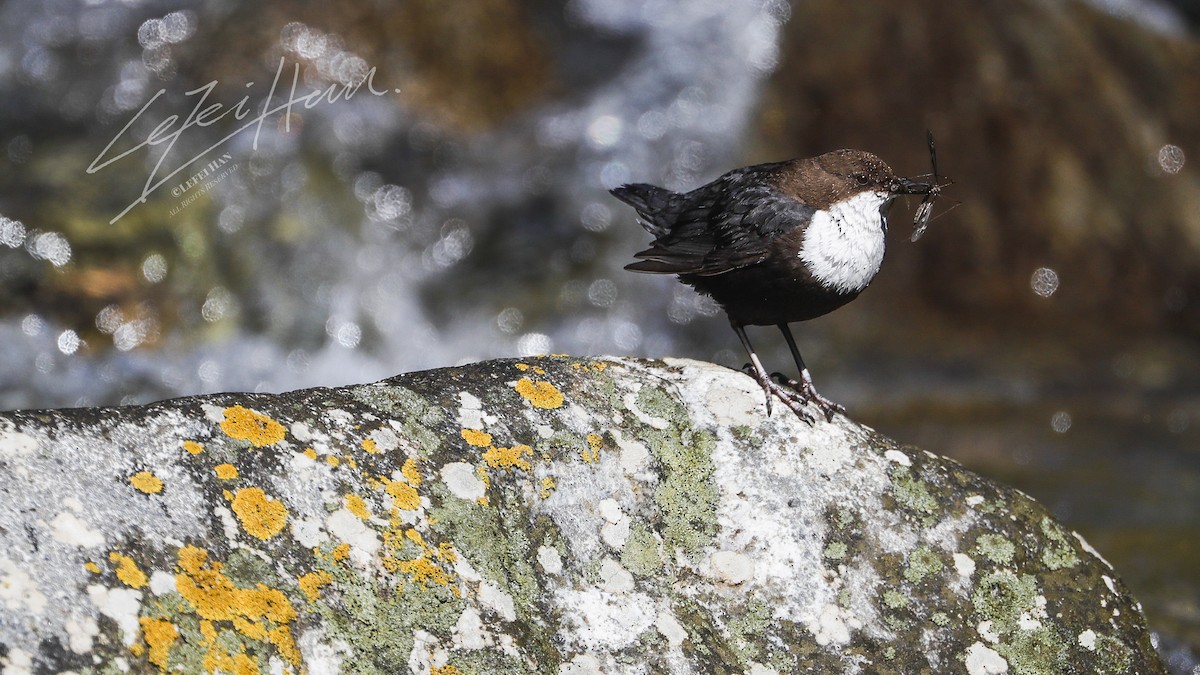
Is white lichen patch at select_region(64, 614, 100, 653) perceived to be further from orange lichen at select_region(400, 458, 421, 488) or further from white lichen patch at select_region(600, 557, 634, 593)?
white lichen patch at select_region(600, 557, 634, 593)

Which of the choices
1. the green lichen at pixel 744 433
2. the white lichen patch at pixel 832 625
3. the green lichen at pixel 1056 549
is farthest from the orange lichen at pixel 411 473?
the green lichen at pixel 1056 549

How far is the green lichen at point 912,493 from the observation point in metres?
3.10

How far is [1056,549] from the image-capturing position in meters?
3.15

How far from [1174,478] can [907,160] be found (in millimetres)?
3358

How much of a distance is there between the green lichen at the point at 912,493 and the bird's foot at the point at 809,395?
1.01 ft

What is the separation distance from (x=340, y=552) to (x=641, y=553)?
82cm

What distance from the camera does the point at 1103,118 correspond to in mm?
9141

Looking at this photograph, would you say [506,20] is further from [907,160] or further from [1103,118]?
[1103,118]

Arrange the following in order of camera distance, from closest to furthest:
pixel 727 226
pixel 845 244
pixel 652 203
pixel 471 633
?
1. pixel 471 633
2. pixel 845 244
3. pixel 727 226
4. pixel 652 203

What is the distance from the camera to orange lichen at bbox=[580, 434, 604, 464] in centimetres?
287

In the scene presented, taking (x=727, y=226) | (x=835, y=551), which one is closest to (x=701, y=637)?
(x=835, y=551)

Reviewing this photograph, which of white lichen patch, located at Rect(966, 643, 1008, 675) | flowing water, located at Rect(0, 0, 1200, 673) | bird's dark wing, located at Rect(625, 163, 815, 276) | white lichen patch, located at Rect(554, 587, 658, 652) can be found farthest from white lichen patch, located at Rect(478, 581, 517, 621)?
flowing water, located at Rect(0, 0, 1200, 673)

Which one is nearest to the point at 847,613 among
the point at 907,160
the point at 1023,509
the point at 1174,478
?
the point at 1023,509

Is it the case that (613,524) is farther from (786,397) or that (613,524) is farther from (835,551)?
(786,397)
